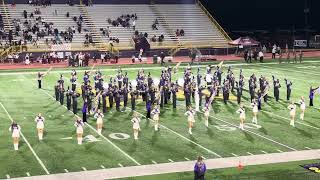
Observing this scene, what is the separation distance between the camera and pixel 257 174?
15414mm

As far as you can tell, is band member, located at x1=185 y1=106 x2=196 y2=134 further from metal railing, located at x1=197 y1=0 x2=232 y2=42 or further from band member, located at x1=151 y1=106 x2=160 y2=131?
metal railing, located at x1=197 y1=0 x2=232 y2=42

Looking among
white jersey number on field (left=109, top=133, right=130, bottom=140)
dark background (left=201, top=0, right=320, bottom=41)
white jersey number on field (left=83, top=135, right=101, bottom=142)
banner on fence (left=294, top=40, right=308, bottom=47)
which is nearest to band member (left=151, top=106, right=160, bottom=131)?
white jersey number on field (left=109, top=133, right=130, bottom=140)

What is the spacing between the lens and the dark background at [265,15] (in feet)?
181

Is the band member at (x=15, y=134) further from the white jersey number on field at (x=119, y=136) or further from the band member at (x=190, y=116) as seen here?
the band member at (x=190, y=116)

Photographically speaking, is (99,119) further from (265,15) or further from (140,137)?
(265,15)

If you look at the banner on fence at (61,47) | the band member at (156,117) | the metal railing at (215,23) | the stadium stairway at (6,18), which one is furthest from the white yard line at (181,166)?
the metal railing at (215,23)

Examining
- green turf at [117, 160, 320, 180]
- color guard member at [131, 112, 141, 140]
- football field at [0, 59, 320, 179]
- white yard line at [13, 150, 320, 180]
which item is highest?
color guard member at [131, 112, 141, 140]

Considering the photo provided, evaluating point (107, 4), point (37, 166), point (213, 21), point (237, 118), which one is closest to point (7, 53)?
point (107, 4)

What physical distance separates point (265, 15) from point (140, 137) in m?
39.8

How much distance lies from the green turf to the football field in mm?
1458

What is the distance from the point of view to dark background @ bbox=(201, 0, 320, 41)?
55281mm

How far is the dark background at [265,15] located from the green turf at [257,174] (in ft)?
132

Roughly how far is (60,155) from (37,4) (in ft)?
117

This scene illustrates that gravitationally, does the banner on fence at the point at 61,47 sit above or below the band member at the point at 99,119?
above
